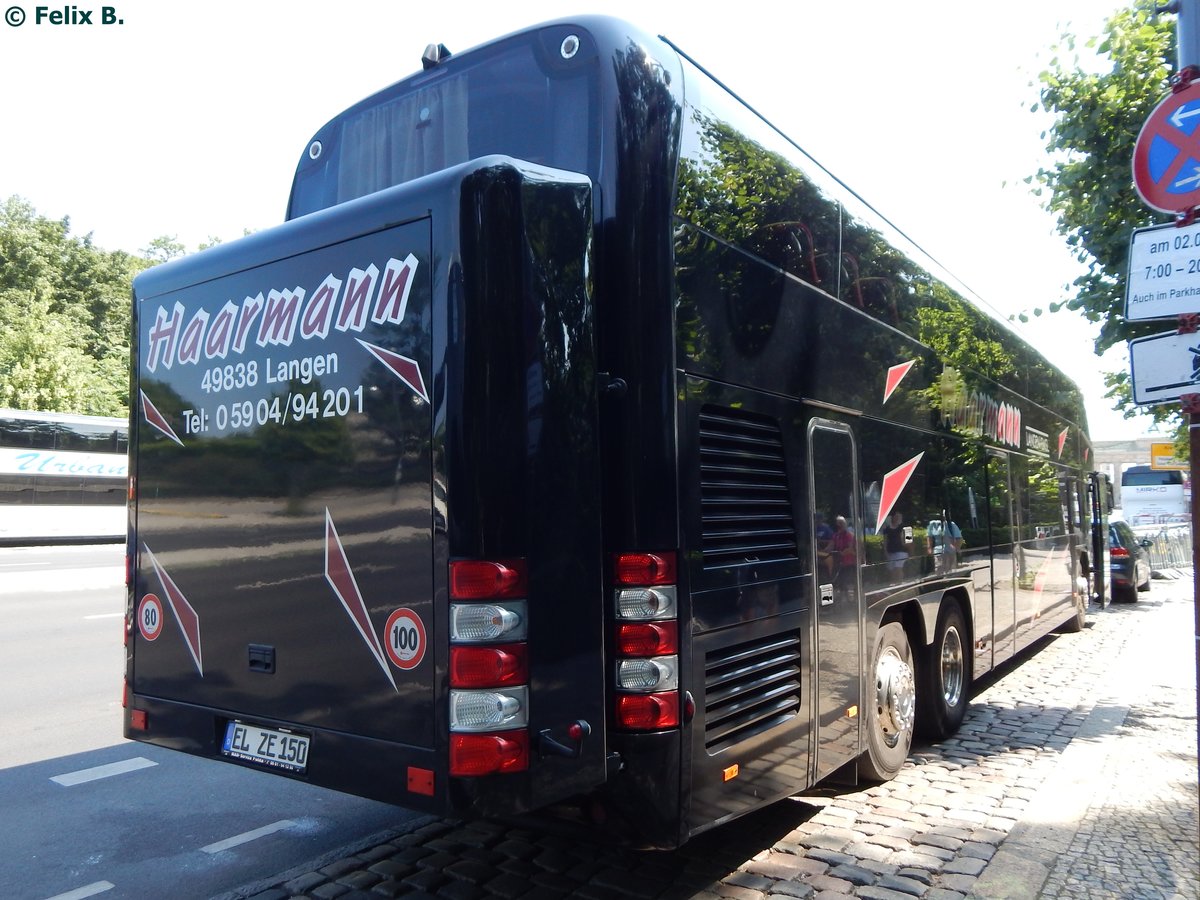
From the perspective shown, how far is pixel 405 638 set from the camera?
3.70 metres

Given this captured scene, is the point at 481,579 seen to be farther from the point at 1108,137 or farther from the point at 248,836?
the point at 1108,137

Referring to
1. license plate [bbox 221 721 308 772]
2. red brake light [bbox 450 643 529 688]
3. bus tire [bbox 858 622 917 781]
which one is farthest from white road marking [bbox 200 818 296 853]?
bus tire [bbox 858 622 917 781]

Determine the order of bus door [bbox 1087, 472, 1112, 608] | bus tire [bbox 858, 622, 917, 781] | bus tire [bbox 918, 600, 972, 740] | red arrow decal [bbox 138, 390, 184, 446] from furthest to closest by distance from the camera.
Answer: bus door [bbox 1087, 472, 1112, 608]
bus tire [bbox 918, 600, 972, 740]
bus tire [bbox 858, 622, 917, 781]
red arrow decal [bbox 138, 390, 184, 446]

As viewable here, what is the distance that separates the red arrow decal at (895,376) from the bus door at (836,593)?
0.86m

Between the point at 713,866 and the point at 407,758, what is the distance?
1974 millimetres

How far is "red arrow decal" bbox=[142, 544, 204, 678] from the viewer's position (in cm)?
452

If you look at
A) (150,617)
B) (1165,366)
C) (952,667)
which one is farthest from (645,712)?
(952,667)

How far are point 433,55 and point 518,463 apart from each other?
8.11ft

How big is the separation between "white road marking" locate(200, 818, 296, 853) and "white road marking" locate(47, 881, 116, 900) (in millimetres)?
541

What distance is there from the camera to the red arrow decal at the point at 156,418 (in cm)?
472

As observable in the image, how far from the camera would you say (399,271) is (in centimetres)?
381

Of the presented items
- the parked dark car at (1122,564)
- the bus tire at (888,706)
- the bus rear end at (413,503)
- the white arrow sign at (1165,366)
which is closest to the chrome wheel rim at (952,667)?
the bus tire at (888,706)

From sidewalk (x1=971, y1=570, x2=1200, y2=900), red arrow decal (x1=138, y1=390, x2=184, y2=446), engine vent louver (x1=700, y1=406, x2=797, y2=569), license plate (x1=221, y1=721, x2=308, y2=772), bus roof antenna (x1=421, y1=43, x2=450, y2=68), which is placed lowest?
sidewalk (x1=971, y1=570, x2=1200, y2=900)

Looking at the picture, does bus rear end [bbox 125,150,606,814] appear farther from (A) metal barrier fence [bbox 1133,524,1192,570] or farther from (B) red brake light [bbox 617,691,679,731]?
(A) metal barrier fence [bbox 1133,524,1192,570]
